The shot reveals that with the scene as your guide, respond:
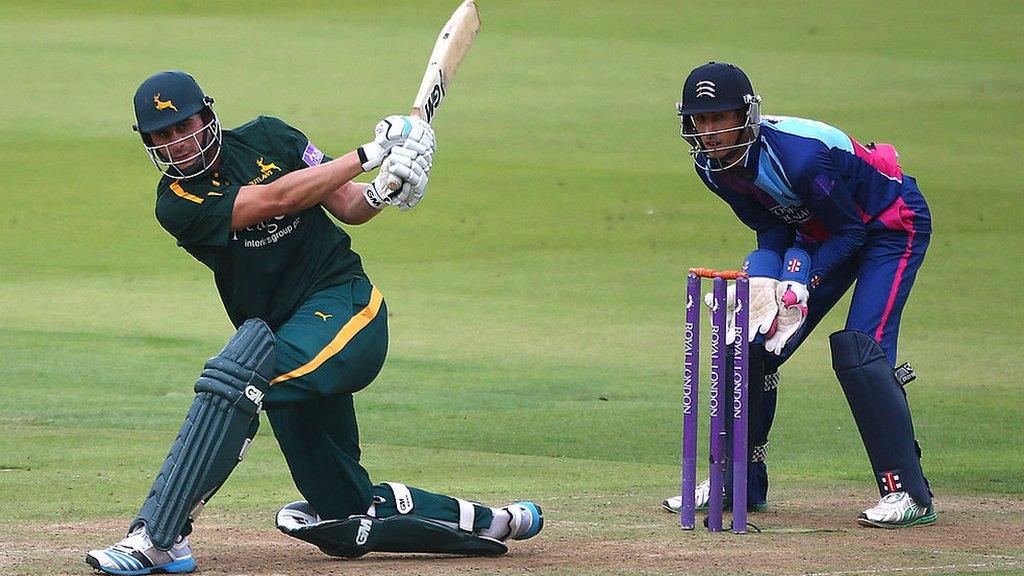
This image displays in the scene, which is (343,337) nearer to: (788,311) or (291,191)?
(291,191)

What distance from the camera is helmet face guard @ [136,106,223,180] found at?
5.15 m

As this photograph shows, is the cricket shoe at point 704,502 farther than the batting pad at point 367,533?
Yes

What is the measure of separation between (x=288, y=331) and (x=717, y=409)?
155 centimetres

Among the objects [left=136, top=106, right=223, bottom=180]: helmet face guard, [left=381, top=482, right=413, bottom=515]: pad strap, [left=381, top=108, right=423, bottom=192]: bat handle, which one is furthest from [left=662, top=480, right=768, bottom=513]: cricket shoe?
[left=136, top=106, right=223, bottom=180]: helmet face guard

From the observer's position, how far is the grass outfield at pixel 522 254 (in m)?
7.11

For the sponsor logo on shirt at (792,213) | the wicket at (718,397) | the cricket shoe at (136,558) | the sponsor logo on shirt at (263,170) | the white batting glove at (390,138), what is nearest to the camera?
the cricket shoe at (136,558)

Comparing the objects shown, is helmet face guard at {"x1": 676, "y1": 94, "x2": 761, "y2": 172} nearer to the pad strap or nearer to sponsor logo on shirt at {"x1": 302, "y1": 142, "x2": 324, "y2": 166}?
sponsor logo on shirt at {"x1": 302, "y1": 142, "x2": 324, "y2": 166}

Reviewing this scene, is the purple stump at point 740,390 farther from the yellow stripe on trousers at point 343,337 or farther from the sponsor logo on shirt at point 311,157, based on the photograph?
the sponsor logo on shirt at point 311,157

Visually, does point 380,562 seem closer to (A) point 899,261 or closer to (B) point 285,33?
(A) point 899,261

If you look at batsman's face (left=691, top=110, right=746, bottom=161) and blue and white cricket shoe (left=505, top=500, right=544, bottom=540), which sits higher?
batsman's face (left=691, top=110, right=746, bottom=161)

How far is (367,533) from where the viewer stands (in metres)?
5.30

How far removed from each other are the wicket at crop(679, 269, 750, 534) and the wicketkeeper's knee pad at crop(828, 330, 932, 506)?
1.76 ft

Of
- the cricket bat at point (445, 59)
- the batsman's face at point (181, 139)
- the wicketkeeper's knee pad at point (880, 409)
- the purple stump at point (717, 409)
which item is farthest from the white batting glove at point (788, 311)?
the batsman's face at point (181, 139)

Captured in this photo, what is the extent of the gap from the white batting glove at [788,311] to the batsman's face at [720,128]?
508 mm
